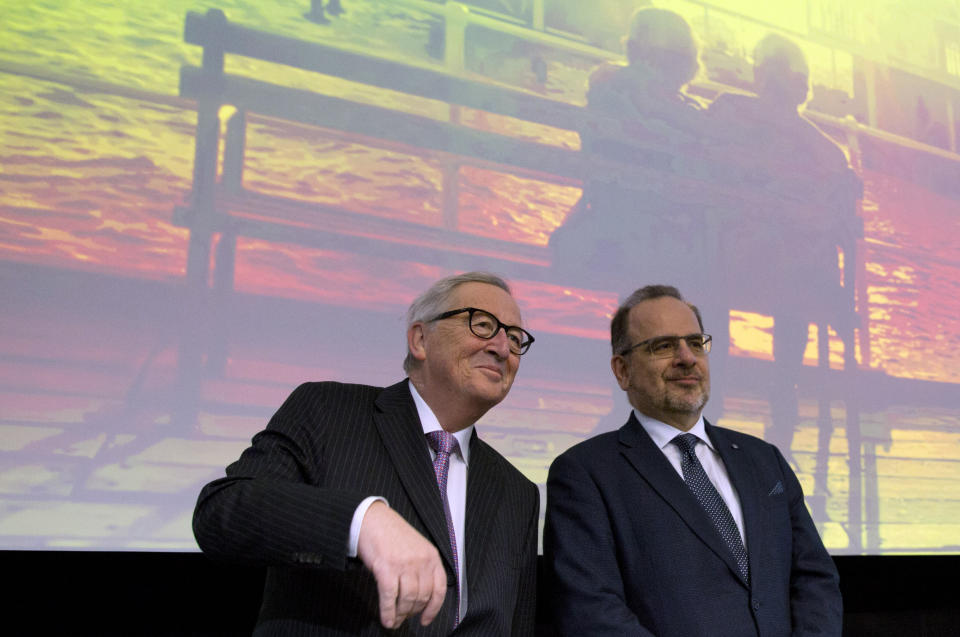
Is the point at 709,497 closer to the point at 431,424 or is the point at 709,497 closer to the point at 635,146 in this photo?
the point at 431,424

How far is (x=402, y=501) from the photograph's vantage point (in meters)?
1.47

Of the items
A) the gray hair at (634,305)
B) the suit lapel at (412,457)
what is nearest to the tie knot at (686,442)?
the gray hair at (634,305)

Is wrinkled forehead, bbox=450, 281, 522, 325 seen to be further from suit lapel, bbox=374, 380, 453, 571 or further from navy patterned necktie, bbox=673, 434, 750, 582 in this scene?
navy patterned necktie, bbox=673, 434, 750, 582

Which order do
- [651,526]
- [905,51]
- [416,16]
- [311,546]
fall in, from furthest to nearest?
[905,51] < [416,16] < [651,526] < [311,546]

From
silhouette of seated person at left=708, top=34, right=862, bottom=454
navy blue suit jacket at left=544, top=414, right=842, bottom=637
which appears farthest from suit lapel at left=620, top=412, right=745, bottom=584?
silhouette of seated person at left=708, top=34, right=862, bottom=454

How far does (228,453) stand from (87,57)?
1229 mm

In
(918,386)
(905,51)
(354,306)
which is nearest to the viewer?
(354,306)

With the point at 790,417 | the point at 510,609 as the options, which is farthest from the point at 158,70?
the point at 790,417

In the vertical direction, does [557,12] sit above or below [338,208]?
above

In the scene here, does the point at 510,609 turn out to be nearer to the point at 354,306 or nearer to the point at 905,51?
the point at 354,306

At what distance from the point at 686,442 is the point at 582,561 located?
0.49 m

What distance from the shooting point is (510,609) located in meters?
1.56

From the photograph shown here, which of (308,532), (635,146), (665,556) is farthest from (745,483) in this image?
(635,146)

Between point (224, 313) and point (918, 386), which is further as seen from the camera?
point (918, 386)
